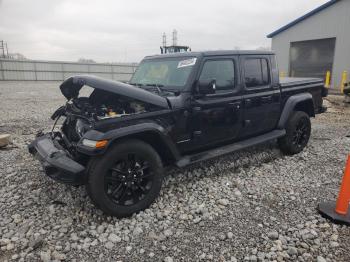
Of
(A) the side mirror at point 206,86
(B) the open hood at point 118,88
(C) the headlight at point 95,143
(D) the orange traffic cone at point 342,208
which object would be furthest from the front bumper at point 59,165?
(D) the orange traffic cone at point 342,208

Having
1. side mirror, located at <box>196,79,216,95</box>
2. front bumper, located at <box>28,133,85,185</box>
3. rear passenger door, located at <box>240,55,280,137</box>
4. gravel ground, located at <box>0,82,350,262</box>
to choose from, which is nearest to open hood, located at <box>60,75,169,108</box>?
side mirror, located at <box>196,79,216,95</box>

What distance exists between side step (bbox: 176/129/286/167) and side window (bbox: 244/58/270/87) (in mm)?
906

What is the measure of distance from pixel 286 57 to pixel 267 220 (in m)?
17.9

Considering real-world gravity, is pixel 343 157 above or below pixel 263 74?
below

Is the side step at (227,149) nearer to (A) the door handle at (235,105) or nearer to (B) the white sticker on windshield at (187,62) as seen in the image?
(A) the door handle at (235,105)

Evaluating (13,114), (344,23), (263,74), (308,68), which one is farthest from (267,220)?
(308,68)

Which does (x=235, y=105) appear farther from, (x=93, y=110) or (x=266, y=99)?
(x=93, y=110)

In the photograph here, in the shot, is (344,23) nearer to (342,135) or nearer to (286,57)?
(286,57)

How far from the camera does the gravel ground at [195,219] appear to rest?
2793mm

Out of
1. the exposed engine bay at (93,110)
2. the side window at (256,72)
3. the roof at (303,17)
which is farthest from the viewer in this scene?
the roof at (303,17)

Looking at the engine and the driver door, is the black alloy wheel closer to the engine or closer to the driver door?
the engine

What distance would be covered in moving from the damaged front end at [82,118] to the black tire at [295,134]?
2.77m

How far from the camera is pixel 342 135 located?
687cm

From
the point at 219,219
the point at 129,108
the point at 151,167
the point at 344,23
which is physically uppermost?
the point at 344,23
